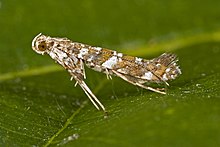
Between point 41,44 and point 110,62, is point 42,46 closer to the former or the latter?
point 41,44

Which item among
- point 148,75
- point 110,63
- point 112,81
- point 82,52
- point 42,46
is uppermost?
point 42,46

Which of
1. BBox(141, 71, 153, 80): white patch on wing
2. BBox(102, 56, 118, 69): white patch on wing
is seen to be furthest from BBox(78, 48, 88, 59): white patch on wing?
BBox(141, 71, 153, 80): white patch on wing

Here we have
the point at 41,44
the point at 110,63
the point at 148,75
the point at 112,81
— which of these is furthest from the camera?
the point at 112,81

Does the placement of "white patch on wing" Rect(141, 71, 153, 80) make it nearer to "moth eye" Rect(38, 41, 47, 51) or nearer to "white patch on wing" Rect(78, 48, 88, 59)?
"white patch on wing" Rect(78, 48, 88, 59)

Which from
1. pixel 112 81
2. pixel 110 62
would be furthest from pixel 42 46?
pixel 112 81

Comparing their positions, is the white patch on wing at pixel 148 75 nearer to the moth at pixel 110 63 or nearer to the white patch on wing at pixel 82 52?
the moth at pixel 110 63

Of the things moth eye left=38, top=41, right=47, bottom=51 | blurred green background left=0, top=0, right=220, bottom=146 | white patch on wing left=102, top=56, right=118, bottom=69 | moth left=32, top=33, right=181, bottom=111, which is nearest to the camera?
blurred green background left=0, top=0, right=220, bottom=146

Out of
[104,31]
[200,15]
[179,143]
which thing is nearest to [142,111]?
[179,143]
